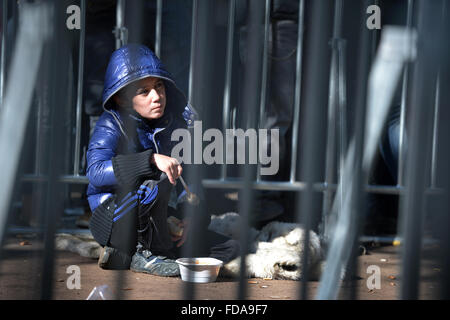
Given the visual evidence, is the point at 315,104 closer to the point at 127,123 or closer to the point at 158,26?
the point at 127,123

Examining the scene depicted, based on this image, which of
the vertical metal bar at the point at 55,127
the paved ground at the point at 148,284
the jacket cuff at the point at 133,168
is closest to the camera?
the vertical metal bar at the point at 55,127

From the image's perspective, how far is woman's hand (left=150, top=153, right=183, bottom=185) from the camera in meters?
1.60

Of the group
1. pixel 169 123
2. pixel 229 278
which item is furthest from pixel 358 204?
pixel 229 278

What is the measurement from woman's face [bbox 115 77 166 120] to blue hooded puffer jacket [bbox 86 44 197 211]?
0.08 feet

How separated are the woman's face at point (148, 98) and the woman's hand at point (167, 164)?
129 millimetres

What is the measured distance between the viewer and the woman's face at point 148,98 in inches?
65.4

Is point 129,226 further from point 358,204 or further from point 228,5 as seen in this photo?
point 228,5

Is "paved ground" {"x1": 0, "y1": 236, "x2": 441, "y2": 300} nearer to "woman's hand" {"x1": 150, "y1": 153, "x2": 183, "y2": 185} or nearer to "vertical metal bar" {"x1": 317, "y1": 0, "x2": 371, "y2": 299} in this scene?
"vertical metal bar" {"x1": 317, "y1": 0, "x2": 371, "y2": 299}

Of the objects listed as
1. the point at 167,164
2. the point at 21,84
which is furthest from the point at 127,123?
the point at 21,84

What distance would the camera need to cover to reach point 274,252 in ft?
7.34

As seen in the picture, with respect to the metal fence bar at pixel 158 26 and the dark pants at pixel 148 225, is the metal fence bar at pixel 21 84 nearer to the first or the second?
the dark pants at pixel 148 225

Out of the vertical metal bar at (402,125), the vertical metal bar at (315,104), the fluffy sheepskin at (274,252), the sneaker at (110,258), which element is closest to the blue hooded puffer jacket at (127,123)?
the sneaker at (110,258)

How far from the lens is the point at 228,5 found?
116 inches

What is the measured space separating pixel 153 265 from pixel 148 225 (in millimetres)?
139
